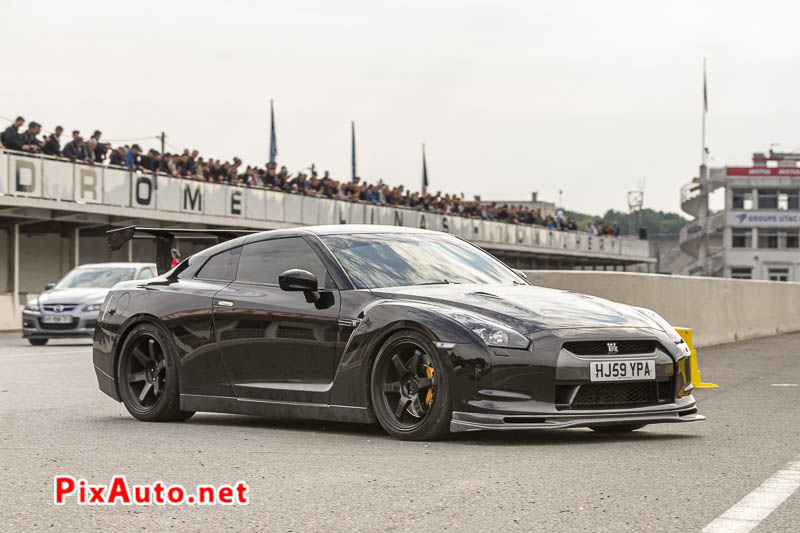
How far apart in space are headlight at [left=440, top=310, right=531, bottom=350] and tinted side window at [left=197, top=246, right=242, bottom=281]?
2387 millimetres

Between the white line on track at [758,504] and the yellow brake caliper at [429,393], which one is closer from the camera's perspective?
the white line on track at [758,504]

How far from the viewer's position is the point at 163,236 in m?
11.3

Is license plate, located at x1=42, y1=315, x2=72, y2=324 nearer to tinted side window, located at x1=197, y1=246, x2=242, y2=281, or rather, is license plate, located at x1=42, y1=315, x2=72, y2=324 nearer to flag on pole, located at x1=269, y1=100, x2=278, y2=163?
tinted side window, located at x1=197, y1=246, x2=242, y2=281

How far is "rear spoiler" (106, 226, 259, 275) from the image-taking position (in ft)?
35.3

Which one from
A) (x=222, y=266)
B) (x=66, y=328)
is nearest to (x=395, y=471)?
(x=222, y=266)

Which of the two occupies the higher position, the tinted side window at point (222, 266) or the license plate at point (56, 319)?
the tinted side window at point (222, 266)

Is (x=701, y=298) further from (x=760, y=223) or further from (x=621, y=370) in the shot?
(x=760, y=223)

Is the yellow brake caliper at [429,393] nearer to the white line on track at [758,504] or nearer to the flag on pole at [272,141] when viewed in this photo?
the white line on track at [758,504]

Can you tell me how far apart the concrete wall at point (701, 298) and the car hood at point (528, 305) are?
8.66m

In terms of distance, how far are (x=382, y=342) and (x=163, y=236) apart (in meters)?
3.56

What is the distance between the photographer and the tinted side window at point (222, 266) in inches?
384

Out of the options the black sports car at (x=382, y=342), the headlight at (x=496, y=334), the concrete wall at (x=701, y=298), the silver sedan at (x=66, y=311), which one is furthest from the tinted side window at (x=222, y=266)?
the silver sedan at (x=66, y=311)

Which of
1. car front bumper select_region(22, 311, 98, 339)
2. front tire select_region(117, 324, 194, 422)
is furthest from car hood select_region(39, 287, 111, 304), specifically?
front tire select_region(117, 324, 194, 422)

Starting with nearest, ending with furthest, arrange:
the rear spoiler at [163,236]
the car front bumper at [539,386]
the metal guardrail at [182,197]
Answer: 1. the car front bumper at [539,386]
2. the rear spoiler at [163,236]
3. the metal guardrail at [182,197]
